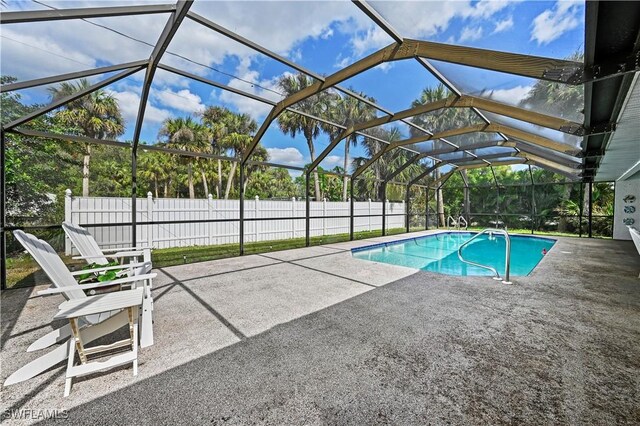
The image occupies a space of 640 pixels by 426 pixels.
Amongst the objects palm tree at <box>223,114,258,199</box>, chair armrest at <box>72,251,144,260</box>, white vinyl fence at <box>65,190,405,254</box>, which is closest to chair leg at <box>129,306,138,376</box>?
chair armrest at <box>72,251,144,260</box>

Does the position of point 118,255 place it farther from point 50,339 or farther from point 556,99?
point 556,99

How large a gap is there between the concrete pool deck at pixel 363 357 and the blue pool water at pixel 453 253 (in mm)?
3161

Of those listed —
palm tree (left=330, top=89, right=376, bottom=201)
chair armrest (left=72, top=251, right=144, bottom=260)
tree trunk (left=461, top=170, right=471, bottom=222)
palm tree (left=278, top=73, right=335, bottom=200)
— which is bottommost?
chair armrest (left=72, top=251, right=144, bottom=260)

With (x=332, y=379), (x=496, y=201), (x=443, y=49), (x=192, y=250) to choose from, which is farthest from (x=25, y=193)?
(x=496, y=201)

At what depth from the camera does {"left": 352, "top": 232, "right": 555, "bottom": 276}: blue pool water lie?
737cm

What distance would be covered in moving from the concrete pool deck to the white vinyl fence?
3.00 metres

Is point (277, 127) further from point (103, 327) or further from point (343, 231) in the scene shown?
point (103, 327)

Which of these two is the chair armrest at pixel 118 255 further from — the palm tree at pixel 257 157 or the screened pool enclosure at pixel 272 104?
the palm tree at pixel 257 157

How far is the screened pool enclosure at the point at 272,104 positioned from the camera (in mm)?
3051

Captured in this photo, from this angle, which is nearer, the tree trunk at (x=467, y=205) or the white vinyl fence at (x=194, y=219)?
the white vinyl fence at (x=194, y=219)

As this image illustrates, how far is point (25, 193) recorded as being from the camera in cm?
610

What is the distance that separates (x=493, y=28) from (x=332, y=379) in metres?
3.84

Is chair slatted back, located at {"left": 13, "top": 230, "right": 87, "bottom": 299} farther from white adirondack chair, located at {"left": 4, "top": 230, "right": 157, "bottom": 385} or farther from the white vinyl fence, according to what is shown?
the white vinyl fence

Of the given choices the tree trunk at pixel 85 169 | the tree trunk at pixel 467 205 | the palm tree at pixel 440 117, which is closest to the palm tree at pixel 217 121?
the tree trunk at pixel 85 169
